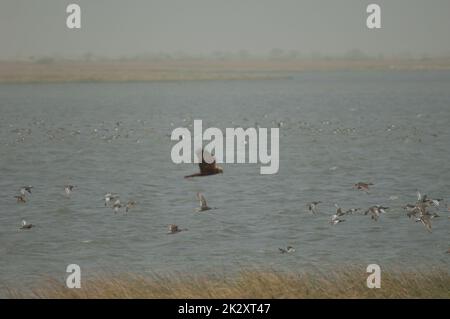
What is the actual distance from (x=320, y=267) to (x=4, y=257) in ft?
24.9

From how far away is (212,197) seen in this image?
2953 cm

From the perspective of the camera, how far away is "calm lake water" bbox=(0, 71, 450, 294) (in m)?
20.2

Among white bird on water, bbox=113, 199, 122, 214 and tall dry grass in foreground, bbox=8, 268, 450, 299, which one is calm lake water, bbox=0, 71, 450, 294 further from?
tall dry grass in foreground, bbox=8, 268, 450, 299

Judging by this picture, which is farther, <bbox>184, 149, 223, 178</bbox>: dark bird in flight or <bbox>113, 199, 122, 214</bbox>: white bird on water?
<bbox>113, 199, 122, 214</bbox>: white bird on water

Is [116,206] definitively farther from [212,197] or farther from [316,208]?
[316,208]

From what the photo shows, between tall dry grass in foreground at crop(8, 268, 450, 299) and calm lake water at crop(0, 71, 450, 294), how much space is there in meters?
2.39

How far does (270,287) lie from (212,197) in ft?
47.0

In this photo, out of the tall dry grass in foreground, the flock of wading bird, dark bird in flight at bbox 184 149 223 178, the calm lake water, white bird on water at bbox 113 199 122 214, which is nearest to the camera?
the tall dry grass in foreground

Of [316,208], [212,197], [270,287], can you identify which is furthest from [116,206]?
[270,287]

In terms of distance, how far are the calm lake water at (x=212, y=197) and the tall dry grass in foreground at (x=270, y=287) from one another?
2393mm

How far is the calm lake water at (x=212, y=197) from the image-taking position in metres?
20.2

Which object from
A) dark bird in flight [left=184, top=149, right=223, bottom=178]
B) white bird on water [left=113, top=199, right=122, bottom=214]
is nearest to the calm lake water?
white bird on water [left=113, top=199, right=122, bottom=214]

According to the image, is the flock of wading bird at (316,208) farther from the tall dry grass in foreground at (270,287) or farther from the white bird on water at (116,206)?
Result: the tall dry grass in foreground at (270,287)

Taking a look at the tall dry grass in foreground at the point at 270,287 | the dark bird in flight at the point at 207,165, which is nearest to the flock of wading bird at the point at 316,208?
the dark bird in flight at the point at 207,165
